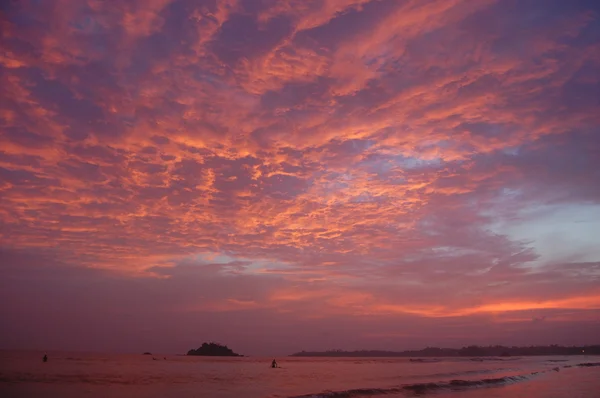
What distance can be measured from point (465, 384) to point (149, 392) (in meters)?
34.8

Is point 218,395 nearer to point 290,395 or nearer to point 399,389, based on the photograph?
point 290,395

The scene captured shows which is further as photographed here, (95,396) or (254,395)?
(254,395)

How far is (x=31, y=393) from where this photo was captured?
34.8m

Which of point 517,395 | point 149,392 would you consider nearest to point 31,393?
point 149,392

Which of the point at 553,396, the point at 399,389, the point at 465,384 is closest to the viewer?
the point at 553,396

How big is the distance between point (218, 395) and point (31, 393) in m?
14.9

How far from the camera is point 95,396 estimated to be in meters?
35.2

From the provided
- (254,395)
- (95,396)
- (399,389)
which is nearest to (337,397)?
(254,395)

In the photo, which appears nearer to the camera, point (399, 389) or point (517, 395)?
point (517, 395)

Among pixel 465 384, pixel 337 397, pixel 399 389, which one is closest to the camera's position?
pixel 337 397

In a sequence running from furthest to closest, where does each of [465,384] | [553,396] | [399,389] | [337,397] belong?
1. [465,384]
2. [399,389]
3. [337,397]
4. [553,396]

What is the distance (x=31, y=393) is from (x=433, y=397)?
33.1m

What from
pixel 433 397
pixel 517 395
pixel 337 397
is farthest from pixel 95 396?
pixel 517 395

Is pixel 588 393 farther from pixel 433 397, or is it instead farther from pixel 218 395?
pixel 218 395
